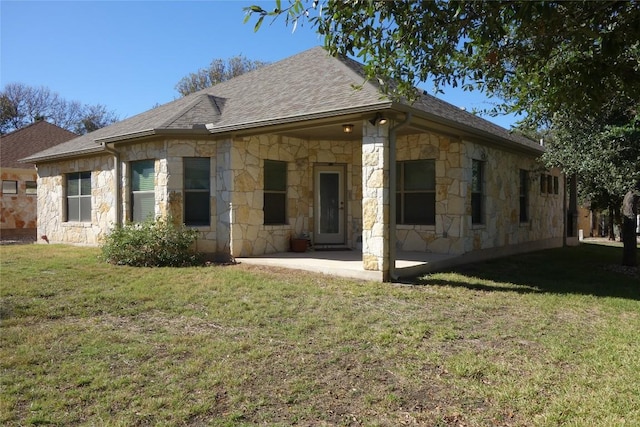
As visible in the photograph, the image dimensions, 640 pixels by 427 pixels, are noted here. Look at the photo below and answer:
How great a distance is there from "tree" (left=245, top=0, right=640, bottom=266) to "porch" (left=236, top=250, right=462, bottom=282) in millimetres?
3430

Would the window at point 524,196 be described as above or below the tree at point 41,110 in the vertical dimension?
below

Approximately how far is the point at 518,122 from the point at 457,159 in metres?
2.10

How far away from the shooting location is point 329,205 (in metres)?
11.8

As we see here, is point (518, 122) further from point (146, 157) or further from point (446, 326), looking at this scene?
point (146, 157)

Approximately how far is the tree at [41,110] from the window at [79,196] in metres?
23.5

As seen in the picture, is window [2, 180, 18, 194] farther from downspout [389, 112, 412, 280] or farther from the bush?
downspout [389, 112, 412, 280]

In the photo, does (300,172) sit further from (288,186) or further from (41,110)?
(41,110)

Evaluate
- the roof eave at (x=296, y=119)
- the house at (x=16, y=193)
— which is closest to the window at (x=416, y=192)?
the roof eave at (x=296, y=119)

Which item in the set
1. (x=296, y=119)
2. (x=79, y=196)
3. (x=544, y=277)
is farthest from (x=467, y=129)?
(x=79, y=196)

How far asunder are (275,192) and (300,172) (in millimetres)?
878

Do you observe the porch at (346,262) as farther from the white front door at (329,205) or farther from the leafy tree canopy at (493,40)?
the leafy tree canopy at (493,40)

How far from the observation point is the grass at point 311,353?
318cm

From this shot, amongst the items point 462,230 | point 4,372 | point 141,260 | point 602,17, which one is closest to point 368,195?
point 462,230

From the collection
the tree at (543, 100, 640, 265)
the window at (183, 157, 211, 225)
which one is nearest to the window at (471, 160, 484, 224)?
the tree at (543, 100, 640, 265)
